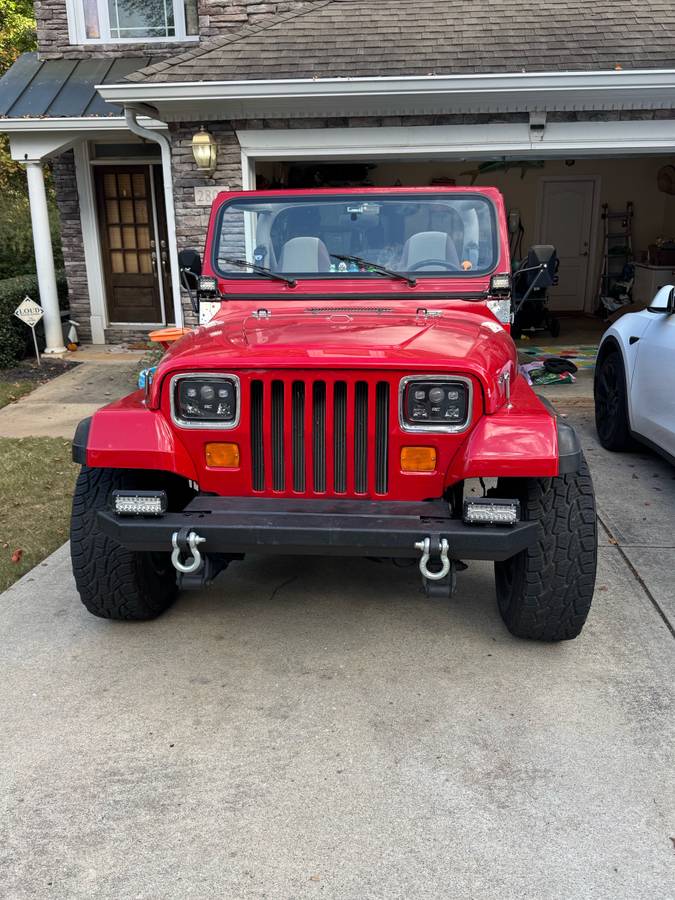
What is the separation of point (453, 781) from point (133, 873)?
101 centimetres

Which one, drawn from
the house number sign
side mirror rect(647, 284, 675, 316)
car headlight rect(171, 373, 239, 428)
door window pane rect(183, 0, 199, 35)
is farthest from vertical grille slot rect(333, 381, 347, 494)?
door window pane rect(183, 0, 199, 35)

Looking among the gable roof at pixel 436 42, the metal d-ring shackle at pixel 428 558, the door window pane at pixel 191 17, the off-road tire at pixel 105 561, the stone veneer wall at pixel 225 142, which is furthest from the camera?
the door window pane at pixel 191 17

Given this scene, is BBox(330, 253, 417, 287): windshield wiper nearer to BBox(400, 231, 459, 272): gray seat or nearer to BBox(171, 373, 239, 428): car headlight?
BBox(400, 231, 459, 272): gray seat

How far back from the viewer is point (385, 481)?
117 inches

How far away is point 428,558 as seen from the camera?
9.02 ft

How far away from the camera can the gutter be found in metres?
7.29

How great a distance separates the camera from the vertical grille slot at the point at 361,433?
2.91m

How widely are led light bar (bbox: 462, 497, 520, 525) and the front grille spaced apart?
13.6 inches

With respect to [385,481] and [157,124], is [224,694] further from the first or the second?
[157,124]

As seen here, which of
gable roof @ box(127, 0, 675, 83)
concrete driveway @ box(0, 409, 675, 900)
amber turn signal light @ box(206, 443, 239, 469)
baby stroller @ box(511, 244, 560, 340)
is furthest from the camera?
gable roof @ box(127, 0, 675, 83)

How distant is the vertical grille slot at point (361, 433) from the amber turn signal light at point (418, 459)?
14 centimetres

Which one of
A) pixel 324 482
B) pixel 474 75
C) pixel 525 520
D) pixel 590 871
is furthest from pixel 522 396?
pixel 474 75

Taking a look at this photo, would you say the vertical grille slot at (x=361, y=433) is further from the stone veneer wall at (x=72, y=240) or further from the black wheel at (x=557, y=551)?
the stone veneer wall at (x=72, y=240)


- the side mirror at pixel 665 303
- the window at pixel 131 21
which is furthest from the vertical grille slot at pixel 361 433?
the window at pixel 131 21
